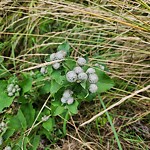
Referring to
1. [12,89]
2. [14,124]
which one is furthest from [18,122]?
[12,89]

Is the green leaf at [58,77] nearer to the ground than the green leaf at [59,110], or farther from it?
farther from it

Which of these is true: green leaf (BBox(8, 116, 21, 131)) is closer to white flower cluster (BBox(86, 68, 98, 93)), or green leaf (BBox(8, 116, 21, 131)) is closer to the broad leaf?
the broad leaf

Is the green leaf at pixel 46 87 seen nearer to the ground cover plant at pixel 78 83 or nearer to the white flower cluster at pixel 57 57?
the ground cover plant at pixel 78 83

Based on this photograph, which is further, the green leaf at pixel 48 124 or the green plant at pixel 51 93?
the green leaf at pixel 48 124

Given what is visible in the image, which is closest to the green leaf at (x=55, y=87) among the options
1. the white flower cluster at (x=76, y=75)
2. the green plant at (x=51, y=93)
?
the green plant at (x=51, y=93)

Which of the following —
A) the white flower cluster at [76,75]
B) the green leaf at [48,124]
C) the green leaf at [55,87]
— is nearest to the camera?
the white flower cluster at [76,75]

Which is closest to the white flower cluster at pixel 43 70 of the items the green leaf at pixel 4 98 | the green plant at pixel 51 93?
the green plant at pixel 51 93

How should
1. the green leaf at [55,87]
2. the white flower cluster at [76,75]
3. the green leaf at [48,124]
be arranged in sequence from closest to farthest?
the white flower cluster at [76,75]
the green leaf at [55,87]
the green leaf at [48,124]

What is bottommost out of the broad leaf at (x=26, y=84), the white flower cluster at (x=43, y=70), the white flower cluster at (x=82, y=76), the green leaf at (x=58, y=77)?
the broad leaf at (x=26, y=84)

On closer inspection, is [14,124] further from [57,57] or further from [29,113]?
[57,57]
